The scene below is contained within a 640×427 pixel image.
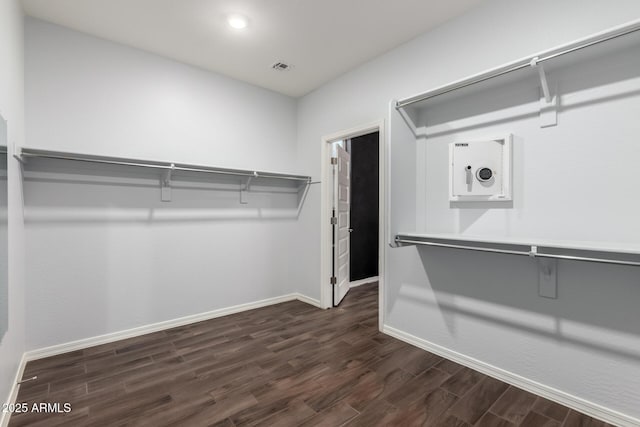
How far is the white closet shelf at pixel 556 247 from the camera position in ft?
4.71

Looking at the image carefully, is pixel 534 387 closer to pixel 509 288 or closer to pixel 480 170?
pixel 509 288

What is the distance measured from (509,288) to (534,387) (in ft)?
2.08

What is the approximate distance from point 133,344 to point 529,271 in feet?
10.6

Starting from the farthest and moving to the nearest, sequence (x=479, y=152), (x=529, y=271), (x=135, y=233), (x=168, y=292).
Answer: (x=168, y=292)
(x=135, y=233)
(x=479, y=152)
(x=529, y=271)

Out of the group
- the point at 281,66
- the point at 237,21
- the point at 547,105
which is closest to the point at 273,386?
the point at 547,105

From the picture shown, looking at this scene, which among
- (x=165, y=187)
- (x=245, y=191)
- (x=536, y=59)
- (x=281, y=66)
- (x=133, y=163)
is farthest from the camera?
(x=245, y=191)

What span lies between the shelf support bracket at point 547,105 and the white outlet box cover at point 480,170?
22 centimetres

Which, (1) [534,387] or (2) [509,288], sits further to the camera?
(2) [509,288]

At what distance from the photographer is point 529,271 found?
6.63 feet

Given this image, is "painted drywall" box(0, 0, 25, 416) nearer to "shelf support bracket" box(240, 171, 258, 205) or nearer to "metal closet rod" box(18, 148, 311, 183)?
"metal closet rod" box(18, 148, 311, 183)

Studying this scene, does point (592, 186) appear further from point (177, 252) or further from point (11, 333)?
point (11, 333)

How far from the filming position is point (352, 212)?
15.7 ft

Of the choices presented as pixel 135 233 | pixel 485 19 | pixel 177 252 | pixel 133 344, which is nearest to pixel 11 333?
pixel 133 344

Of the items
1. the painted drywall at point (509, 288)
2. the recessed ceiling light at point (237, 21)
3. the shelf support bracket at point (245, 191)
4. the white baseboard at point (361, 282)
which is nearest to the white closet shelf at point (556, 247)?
the painted drywall at point (509, 288)
